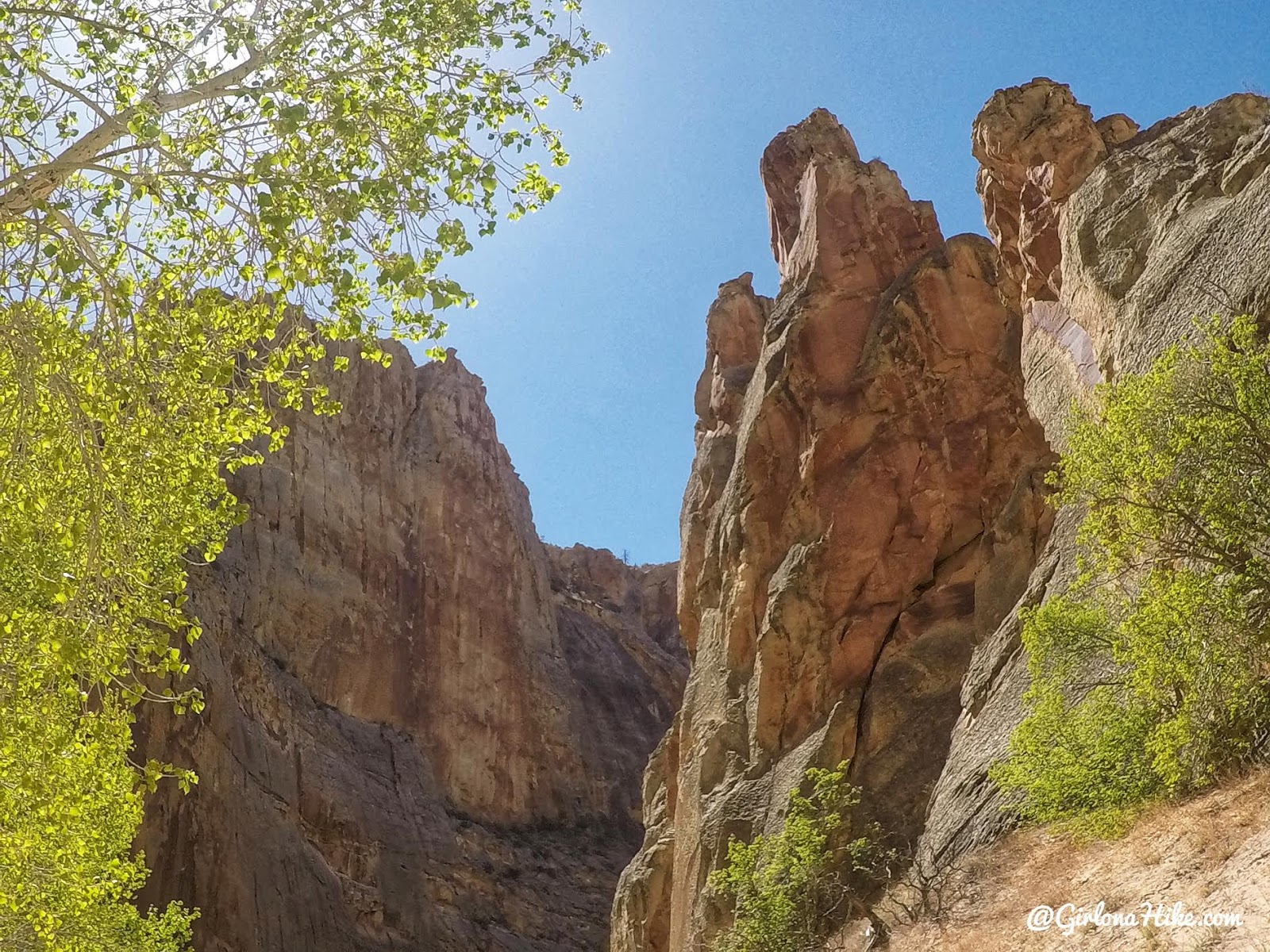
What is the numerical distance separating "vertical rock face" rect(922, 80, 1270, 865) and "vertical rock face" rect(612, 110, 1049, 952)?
346 centimetres

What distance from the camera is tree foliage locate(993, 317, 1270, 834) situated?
1424 centimetres

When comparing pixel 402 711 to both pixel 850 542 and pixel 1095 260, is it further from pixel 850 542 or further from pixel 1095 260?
pixel 1095 260

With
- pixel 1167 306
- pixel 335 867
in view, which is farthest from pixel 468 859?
pixel 1167 306

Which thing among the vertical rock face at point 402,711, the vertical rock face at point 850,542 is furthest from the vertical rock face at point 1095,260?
the vertical rock face at point 402,711

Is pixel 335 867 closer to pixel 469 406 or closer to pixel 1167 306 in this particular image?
pixel 469 406

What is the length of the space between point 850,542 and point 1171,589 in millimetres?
19981

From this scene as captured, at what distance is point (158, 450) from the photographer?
10570 millimetres

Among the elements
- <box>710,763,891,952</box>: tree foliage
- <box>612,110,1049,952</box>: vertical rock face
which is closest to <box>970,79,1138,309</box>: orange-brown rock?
<box>612,110,1049,952</box>: vertical rock face

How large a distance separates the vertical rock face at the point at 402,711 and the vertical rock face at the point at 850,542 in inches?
515

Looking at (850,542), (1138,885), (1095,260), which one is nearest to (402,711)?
(850,542)

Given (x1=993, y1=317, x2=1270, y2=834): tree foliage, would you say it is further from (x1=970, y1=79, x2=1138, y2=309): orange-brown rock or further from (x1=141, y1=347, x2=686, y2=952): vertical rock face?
(x1=141, y1=347, x2=686, y2=952): vertical rock face

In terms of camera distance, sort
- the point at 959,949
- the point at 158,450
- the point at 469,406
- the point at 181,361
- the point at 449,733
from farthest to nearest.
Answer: the point at 469,406
the point at 449,733
the point at 959,949
the point at 158,450
the point at 181,361

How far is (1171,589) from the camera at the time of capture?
47.3 feet

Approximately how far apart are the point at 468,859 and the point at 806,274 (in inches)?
1267
